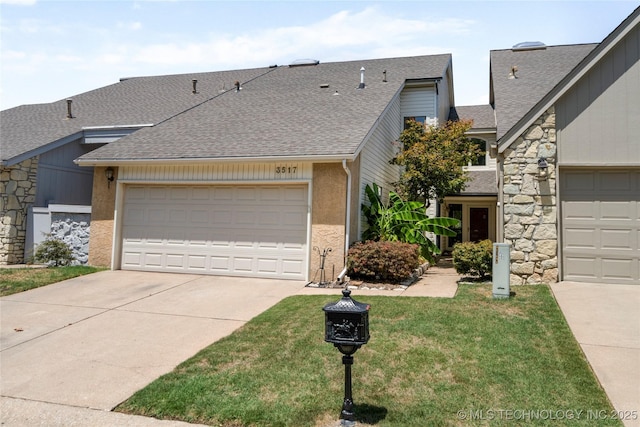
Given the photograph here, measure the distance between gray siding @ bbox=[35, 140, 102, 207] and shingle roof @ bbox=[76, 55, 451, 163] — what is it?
11.7ft

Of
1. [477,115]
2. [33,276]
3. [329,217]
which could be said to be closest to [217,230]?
[329,217]

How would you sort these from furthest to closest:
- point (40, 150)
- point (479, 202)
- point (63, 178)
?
1. point (479, 202)
2. point (63, 178)
3. point (40, 150)

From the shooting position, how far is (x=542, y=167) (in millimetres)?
9133

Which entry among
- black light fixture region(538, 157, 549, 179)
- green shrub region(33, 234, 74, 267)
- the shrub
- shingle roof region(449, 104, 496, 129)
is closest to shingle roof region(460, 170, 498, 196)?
shingle roof region(449, 104, 496, 129)

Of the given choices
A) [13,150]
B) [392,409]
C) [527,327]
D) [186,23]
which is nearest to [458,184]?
[527,327]

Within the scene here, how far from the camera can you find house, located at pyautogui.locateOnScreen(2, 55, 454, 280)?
34.8ft

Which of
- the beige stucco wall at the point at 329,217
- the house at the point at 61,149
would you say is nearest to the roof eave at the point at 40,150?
the house at the point at 61,149

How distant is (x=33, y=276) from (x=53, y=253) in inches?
62.5

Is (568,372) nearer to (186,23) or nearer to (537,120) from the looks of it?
(537,120)

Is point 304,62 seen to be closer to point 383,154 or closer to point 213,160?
point 383,154

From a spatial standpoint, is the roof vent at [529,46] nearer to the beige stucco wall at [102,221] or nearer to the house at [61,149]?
the house at [61,149]

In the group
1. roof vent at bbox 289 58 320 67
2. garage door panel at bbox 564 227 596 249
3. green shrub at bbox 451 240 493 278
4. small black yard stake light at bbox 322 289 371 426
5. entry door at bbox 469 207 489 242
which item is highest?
roof vent at bbox 289 58 320 67

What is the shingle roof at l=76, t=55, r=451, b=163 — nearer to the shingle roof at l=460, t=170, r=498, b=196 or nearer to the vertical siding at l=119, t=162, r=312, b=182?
the vertical siding at l=119, t=162, r=312, b=182

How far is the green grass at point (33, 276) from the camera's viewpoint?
9.87 m
